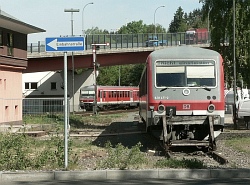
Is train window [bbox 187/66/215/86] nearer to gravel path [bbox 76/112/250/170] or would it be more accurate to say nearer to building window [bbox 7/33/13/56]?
gravel path [bbox 76/112/250/170]

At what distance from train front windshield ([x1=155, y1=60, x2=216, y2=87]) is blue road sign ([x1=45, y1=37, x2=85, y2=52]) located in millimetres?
6187

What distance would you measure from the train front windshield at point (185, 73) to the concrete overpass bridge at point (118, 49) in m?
37.5

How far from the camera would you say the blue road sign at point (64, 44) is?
13.0m

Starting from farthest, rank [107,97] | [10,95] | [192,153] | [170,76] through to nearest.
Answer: [107,97] → [10,95] → [170,76] → [192,153]

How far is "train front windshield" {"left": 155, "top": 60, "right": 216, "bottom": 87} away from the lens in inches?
740

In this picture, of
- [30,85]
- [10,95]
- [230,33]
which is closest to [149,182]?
[230,33]

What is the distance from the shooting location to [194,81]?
18.8 metres

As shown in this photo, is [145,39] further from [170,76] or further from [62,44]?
[62,44]

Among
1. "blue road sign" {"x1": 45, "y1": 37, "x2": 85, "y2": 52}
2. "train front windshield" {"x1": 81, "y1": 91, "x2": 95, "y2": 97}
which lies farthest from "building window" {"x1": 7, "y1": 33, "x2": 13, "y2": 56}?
"train front windshield" {"x1": 81, "y1": 91, "x2": 95, "y2": 97}

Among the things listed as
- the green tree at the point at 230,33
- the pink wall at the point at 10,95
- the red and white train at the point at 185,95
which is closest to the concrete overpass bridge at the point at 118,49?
the pink wall at the point at 10,95

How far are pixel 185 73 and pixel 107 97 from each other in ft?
166

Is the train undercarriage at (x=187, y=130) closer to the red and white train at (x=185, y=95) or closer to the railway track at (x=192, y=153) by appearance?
the red and white train at (x=185, y=95)

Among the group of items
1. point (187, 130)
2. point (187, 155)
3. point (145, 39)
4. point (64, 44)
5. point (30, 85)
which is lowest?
point (187, 155)

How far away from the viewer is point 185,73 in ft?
62.0
